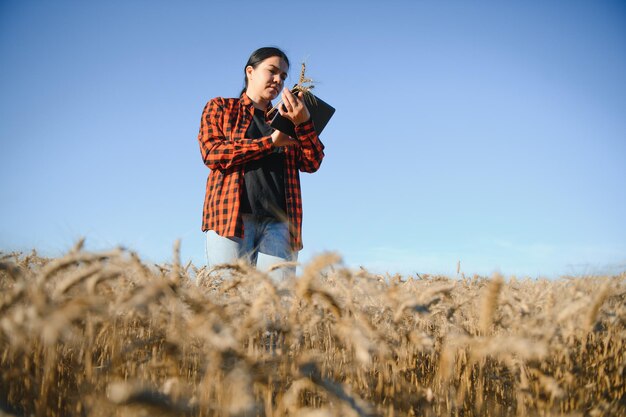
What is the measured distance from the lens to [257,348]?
1.27m

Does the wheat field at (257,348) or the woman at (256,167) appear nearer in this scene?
the wheat field at (257,348)

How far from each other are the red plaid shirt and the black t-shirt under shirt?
0.15 feet

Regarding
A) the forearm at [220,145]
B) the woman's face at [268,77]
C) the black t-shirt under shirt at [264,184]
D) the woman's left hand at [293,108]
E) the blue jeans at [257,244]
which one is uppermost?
the woman's face at [268,77]

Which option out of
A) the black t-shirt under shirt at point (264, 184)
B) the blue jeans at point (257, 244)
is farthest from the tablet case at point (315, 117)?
the blue jeans at point (257, 244)

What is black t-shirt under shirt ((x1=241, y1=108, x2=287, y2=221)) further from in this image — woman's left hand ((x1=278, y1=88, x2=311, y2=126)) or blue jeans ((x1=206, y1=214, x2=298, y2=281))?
woman's left hand ((x1=278, y1=88, x2=311, y2=126))

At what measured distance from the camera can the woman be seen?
8.93ft

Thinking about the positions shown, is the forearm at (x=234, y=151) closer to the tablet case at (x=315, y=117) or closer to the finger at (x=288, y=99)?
the tablet case at (x=315, y=117)

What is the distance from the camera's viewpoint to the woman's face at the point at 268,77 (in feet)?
9.82

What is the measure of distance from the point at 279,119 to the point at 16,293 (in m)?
2.10

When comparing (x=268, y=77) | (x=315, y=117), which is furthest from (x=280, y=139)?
(x=268, y=77)

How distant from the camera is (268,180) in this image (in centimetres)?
293

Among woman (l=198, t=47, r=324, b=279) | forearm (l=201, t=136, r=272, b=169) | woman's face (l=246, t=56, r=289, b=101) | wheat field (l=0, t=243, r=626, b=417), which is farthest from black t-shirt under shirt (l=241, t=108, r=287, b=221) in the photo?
wheat field (l=0, t=243, r=626, b=417)

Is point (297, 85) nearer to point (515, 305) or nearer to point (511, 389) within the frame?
point (515, 305)

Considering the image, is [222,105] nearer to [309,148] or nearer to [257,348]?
[309,148]
